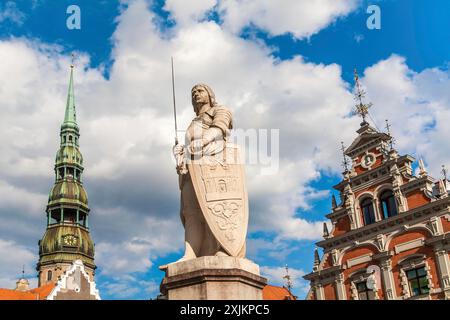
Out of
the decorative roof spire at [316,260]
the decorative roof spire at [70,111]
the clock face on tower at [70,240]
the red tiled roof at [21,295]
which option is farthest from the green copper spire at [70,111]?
the decorative roof spire at [316,260]

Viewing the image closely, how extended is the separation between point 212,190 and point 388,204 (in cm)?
2415

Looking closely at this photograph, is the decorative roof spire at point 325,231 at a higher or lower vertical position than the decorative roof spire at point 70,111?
lower

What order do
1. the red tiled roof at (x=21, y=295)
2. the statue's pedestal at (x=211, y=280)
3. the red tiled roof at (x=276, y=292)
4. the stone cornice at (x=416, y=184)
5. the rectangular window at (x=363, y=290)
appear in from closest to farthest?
the statue's pedestal at (x=211, y=280) → the stone cornice at (x=416, y=184) → the rectangular window at (x=363, y=290) → the red tiled roof at (x=276, y=292) → the red tiled roof at (x=21, y=295)

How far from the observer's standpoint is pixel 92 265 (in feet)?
254

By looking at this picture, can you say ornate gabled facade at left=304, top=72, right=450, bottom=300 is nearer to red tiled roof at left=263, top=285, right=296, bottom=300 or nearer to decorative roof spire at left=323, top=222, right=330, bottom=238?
decorative roof spire at left=323, top=222, right=330, bottom=238

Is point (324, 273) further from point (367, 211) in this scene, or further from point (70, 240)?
point (70, 240)

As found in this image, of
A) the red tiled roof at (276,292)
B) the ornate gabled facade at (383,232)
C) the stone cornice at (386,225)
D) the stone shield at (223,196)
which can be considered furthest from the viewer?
the red tiled roof at (276,292)

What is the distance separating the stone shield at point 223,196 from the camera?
6609mm

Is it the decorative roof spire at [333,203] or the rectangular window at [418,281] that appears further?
the decorative roof spire at [333,203]

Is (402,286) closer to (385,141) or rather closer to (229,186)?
(385,141)

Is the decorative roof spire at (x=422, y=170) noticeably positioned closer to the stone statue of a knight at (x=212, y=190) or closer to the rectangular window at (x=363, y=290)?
the rectangular window at (x=363, y=290)

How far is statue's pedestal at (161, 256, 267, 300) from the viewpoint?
20.1 ft

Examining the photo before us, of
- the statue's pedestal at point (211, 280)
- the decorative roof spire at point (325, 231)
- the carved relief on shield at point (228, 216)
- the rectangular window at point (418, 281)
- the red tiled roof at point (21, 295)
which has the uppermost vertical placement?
the red tiled roof at point (21, 295)

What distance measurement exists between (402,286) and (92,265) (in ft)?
194
